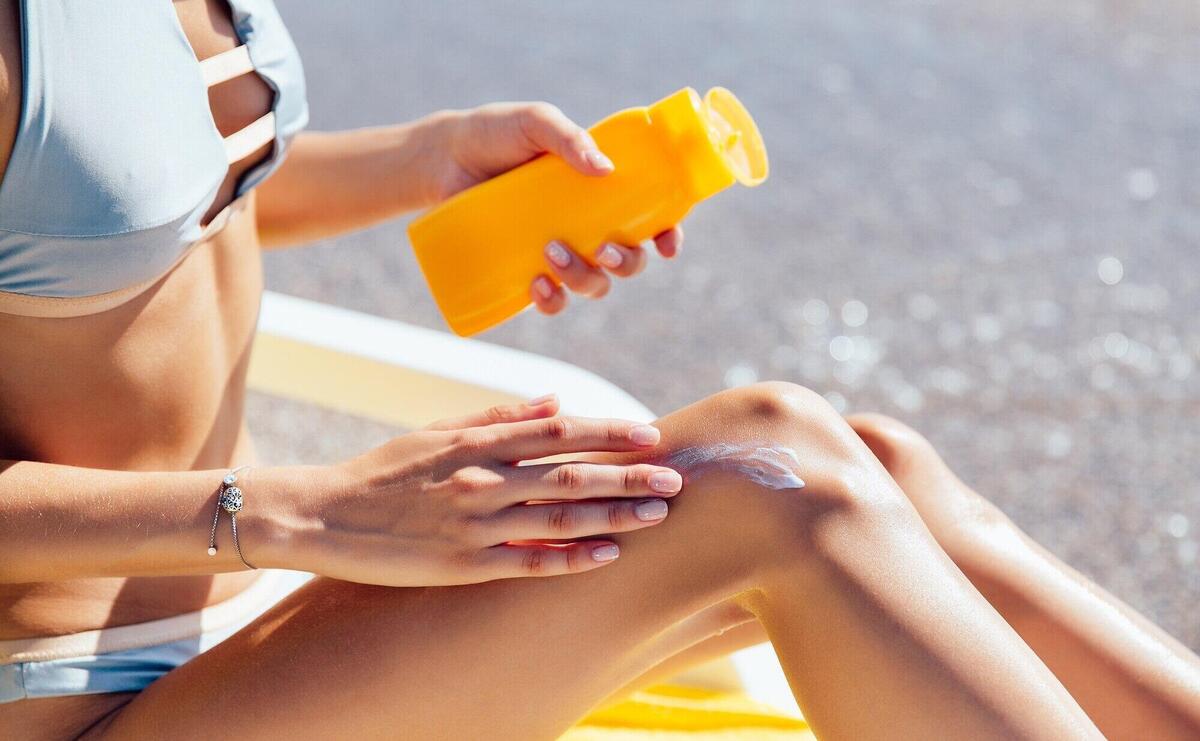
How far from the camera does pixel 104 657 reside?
2.67ft

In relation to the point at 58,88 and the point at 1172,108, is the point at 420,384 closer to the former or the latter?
the point at 58,88

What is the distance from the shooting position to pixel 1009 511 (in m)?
1.98

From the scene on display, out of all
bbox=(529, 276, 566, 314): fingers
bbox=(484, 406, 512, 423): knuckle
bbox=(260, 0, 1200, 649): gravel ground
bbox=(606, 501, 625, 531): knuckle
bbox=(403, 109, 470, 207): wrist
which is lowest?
bbox=(606, 501, 625, 531): knuckle

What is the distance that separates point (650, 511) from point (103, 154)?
0.39 metres

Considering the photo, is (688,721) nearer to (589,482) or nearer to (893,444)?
(893,444)

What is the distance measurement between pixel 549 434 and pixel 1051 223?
2.46 meters

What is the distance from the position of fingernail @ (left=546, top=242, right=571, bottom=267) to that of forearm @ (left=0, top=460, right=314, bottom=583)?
30 cm

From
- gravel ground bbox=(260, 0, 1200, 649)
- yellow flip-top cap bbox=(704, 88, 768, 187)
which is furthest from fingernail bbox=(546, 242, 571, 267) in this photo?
gravel ground bbox=(260, 0, 1200, 649)

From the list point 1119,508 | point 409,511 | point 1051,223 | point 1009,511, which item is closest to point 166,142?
point 409,511

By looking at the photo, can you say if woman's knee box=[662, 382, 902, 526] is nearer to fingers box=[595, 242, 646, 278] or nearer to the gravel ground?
fingers box=[595, 242, 646, 278]

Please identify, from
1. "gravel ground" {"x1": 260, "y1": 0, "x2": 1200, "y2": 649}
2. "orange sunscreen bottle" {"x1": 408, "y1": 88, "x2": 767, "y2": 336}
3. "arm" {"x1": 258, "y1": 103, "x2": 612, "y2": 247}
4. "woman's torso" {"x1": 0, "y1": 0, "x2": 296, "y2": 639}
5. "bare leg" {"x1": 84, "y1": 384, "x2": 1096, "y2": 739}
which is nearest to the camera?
"bare leg" {"x1": 84, "y1": 384, "x2": 1096, "y2": 739}

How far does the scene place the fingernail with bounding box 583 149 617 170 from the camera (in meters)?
0.90

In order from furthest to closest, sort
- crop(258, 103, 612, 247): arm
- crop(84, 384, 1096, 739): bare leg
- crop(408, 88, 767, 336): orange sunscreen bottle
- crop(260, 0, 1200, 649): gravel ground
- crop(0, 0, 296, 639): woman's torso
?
crop(260, 0, 1200, 649): gravel ground → crop(258, 103, 612, 247): arm → crop(408, 88, 767, 336): orange sunscreen bottle → crop(0, 0, 296, 639): woman's torso → crop(84, 384, 1096, 739): bare leg

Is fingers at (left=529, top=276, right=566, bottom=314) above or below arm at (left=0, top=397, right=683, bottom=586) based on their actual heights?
above
